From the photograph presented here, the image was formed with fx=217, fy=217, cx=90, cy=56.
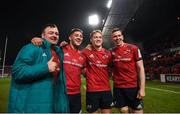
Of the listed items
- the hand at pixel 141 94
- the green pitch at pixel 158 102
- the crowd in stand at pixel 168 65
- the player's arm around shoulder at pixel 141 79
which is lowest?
the green pitch at pixel 158 102

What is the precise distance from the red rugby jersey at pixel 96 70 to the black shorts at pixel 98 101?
0.30 feet

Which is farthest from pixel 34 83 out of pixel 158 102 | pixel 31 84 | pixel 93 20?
pixel 93 20

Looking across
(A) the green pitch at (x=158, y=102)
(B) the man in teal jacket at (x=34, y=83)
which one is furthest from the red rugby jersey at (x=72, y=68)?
(A) the green pitch at (x=158, y=102)

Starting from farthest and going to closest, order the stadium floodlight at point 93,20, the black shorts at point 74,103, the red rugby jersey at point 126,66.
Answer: the stadium floodlight at point 93,20 < the red rugby jersey at point 126,66 < the black shorts at point 74,103

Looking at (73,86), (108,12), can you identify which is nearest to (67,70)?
(73,86)

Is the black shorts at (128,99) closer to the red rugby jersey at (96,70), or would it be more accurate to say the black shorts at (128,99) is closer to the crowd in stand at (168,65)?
the red rugby jersey at (96,70)

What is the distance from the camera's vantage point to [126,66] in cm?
431

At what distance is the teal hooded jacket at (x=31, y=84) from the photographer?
2084mm

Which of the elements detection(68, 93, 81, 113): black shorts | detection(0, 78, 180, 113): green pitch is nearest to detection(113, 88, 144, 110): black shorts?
detection(68, 93, 81, 113): black shorts

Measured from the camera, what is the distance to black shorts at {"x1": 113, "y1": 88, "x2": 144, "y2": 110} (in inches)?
164

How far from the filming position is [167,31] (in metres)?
34.2

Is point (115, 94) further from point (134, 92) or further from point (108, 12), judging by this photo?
point (108, 12)

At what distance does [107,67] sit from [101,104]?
2.53 feet

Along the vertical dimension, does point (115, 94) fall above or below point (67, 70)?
below
